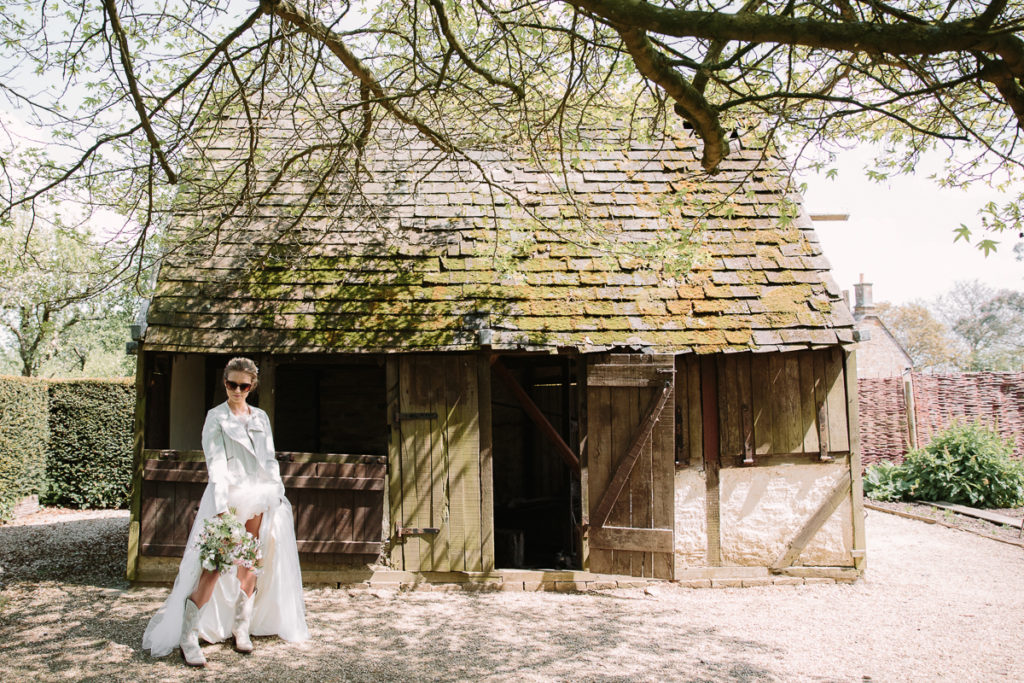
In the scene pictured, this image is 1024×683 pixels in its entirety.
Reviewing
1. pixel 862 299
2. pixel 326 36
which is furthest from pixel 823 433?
pixel 862 299

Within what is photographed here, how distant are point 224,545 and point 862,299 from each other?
36283 mm

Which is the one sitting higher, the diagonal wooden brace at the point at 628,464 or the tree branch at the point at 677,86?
the tree branch at the point at 677,86

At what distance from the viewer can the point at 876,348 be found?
116 feet

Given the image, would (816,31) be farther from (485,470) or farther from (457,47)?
(485,470)

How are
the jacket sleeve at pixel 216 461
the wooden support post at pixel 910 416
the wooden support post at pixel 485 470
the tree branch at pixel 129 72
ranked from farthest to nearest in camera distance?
the wooden support post at pixel 910 416 < the wooden support post at pixel 485 470 < the jacket sleeve at pixel 216 461 < the tree branch at pixel 129 72

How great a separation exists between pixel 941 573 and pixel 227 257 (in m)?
8.42

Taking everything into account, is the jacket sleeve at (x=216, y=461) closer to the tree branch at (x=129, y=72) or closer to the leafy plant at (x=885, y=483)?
the tree branch at (x=129, y=72)

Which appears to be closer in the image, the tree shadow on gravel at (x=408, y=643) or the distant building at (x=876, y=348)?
the tree shadow on gravel at (x=408, y=643)

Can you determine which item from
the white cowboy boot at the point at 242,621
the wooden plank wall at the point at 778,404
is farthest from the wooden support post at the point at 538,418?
the white cowboy boot at the point at 242,621

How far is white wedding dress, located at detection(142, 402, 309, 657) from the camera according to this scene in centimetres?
477

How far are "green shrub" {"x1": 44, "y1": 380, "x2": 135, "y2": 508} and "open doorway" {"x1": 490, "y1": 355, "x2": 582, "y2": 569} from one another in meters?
6.71

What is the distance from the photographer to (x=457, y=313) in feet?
23.1

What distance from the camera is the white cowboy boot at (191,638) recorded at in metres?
4.60

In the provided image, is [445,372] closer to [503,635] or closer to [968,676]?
[503,635]
